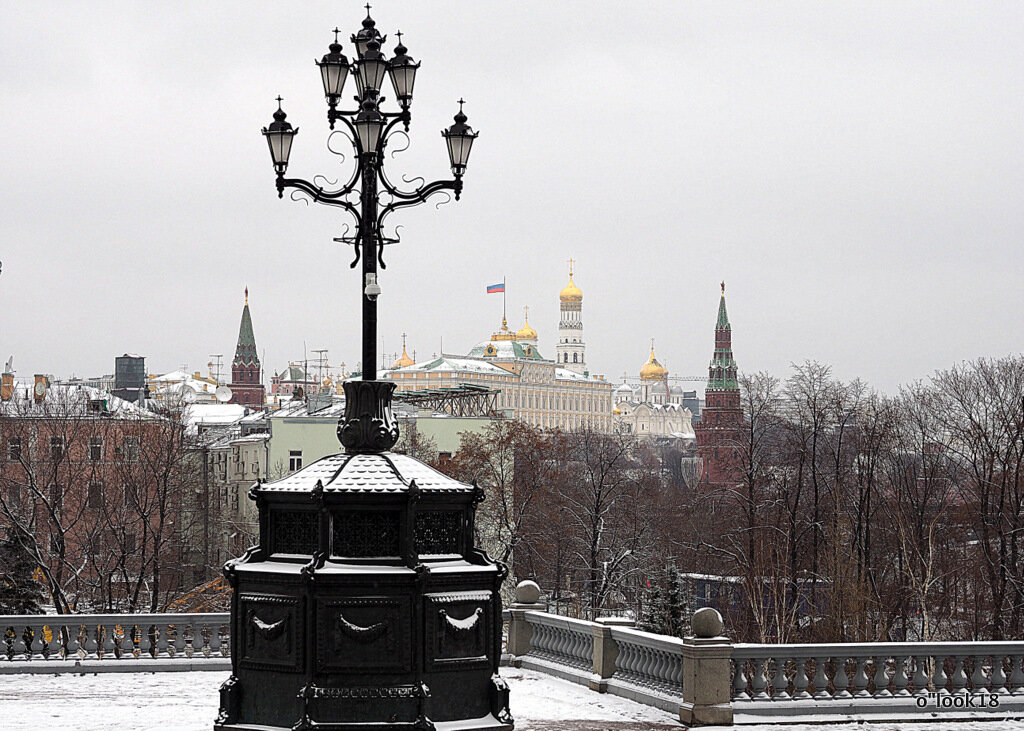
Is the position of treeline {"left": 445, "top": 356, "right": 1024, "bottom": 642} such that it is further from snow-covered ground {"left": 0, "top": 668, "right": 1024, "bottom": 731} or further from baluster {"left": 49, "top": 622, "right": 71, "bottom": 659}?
baluster {"left": 49, "top": 622, "right": 71, "bottom": 659}

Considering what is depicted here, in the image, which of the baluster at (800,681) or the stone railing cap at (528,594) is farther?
the stone railing cap at (528,594)

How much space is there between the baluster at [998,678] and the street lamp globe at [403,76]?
30.5ft

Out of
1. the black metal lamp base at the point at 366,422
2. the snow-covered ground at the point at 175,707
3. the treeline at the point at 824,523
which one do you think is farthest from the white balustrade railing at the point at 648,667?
the treeline at the point at 824,523

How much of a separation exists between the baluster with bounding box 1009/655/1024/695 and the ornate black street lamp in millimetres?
7357

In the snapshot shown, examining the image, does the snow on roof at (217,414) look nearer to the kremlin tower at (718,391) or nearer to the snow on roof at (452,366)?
the kremlin tower at (718,391)

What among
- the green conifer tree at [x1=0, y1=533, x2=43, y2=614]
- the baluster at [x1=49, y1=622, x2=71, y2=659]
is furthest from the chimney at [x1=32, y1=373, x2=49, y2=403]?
the baluster at [x1=49, y1=622, x2=71, y2=659]

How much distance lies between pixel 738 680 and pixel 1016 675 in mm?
3441

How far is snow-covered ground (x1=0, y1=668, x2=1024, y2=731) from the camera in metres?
14.7

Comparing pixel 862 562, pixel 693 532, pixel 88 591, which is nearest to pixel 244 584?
pixel 862 562

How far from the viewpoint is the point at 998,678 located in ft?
53.8

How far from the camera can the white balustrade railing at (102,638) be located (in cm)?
1842

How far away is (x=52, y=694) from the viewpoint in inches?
648

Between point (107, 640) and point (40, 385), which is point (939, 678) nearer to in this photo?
point (107, 640)

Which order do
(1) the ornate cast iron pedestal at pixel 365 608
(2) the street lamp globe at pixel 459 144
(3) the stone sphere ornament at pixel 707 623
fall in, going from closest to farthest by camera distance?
(1) the ornate cast iron pedestal at pixel 365 608, (2) the street lamp globe at pixel 459 144, (3) the stone sphere ornament at pixel 707 623
